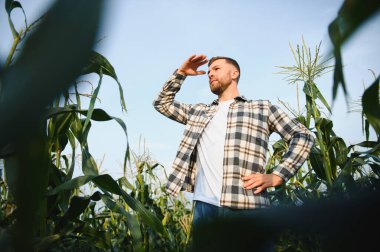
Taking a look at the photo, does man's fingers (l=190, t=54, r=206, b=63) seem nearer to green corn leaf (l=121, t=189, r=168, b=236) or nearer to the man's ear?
the man's ear

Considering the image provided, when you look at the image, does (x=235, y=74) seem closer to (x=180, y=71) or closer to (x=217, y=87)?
(x=217, y=87)

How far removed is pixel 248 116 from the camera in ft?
7.45

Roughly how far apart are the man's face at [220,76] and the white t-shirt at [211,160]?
0.22 m

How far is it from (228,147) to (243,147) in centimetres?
9

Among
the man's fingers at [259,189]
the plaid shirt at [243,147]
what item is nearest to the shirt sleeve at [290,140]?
the plaid shirt at [243,147]

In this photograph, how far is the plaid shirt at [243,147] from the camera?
2037 millimetres

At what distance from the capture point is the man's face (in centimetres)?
260

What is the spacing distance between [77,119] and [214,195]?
36.5 inches

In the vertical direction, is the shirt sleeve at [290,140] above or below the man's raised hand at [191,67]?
below

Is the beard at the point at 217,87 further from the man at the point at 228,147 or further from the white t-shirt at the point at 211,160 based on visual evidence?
the white t-shirt at the point at 211,160

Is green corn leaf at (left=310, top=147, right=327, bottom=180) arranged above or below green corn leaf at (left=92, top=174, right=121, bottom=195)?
above

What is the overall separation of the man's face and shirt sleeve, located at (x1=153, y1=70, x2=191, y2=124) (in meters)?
0.23

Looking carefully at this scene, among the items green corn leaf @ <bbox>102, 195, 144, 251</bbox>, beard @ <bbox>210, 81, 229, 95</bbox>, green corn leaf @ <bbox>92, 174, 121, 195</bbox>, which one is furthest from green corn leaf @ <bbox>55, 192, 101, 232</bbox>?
beard @ <bbox>210, 81, 229, 95</bbox>

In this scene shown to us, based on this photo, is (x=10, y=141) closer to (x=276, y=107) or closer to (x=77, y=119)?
(x=77, y=119)
